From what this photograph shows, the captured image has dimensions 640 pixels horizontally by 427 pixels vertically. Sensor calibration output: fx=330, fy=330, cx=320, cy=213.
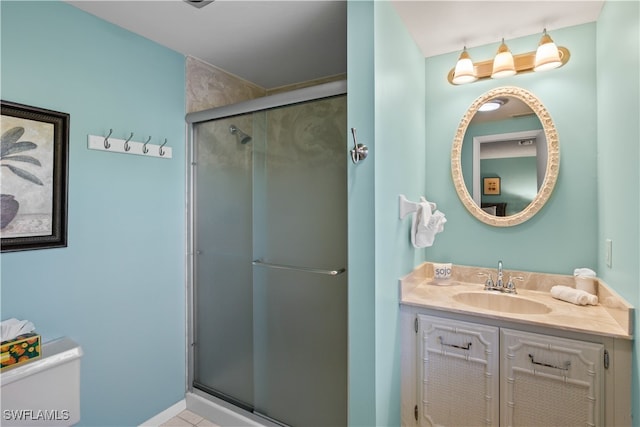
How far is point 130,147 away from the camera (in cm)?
194

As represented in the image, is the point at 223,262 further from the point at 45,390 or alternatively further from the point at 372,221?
the point at 372,221

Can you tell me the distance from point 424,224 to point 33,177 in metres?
1.97

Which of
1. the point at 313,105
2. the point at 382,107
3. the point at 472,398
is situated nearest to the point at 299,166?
the point at 313,105

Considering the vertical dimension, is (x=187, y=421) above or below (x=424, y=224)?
below

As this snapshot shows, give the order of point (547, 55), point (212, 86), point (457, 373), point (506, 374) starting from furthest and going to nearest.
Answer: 1. point (212, 86)
2. point (547, 55)
3. point (457, 373)
4. point (506, 374)

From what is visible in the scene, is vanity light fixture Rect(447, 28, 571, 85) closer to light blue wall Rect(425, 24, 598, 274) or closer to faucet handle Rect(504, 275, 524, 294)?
light blue wall Rect(425, 24, 598, 274)

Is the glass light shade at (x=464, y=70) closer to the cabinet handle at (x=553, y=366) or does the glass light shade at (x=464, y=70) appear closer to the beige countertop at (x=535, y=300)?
the beige countertop at (x=535, y=300)

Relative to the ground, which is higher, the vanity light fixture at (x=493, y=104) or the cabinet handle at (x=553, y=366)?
the vanity light fixture at (x=493, y=104)

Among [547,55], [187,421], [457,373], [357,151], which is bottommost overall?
[187,421]

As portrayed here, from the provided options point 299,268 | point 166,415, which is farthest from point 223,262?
point 166,415

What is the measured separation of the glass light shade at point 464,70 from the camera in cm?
200

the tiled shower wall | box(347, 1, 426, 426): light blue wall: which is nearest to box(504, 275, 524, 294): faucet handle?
box(347, 1, 426, 426): light blue wall

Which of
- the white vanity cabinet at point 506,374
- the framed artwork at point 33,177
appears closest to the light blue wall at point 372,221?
the white vanity cabinet at point 506,374

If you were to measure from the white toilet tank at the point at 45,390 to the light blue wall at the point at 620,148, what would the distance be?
2357 mm
